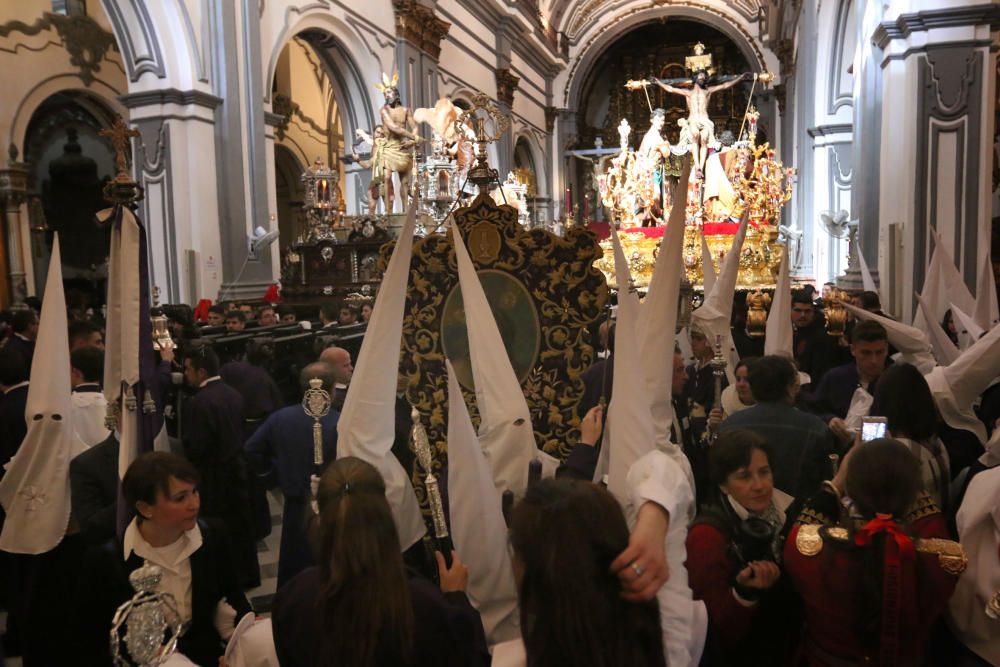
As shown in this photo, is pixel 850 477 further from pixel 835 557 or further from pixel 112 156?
pixel 112 156

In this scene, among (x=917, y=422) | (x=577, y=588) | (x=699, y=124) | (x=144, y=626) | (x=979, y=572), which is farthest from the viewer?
(x=699, y=124)

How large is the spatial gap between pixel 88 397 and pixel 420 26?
12.9 metres

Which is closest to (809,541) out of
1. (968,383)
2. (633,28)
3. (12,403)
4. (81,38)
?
(968,383)

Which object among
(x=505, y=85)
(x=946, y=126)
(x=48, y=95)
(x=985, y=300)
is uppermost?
(x=505, y=85)

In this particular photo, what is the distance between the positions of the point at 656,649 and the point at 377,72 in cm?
1374

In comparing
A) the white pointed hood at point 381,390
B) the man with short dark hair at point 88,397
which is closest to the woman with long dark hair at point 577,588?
the white pointed hood at point 381,390

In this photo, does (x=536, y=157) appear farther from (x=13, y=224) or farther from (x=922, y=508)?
(x=922, y=508)

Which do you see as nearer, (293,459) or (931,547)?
(931,547)

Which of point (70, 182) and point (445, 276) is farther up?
point (70, 182)

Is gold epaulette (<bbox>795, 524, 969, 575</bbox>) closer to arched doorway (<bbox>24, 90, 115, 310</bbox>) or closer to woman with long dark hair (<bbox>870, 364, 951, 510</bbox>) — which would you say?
woman with long dark hair (<bbox>870, 364, 951, 510</bbox>)

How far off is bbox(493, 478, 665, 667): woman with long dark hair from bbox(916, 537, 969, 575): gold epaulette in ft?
2.88

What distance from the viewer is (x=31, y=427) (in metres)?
2.94

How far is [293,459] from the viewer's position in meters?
3.77

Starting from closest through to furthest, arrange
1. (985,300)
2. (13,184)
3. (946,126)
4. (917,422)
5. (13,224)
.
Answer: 1. (917,422)
2. (985,300)
3. (946,126)
4. (13,184)
5. (13,224)
